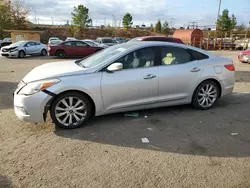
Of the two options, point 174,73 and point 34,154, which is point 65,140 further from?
point 174,73

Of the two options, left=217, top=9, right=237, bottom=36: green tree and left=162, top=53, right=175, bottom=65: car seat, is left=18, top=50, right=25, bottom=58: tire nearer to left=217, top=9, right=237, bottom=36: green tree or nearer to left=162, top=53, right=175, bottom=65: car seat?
left=162, top=53, right=175, bottom=65: car seat

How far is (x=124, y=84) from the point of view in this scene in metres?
4.31

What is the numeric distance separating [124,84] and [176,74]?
1152mm

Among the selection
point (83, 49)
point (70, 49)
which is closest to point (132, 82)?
point (83, 49)

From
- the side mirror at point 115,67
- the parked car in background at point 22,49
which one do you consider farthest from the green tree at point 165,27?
the side mirror at point 115,67

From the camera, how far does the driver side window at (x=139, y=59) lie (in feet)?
14.6

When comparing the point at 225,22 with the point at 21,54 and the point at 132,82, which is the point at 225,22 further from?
the point at 132,82

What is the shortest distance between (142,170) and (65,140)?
1.43 metres

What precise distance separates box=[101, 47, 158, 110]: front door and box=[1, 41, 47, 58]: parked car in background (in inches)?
594

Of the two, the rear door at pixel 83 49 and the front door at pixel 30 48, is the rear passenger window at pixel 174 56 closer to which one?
the rear door at pixel 83 49

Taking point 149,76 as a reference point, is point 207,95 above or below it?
below

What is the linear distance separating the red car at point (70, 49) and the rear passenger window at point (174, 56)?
13556 mm

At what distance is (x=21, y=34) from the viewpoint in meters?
24.5

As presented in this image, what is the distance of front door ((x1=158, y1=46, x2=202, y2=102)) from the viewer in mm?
4664
